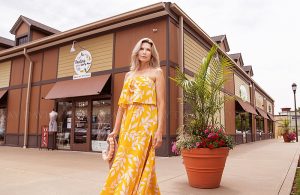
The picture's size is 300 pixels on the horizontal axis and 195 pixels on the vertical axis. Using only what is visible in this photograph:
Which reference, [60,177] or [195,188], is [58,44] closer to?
[60,177]

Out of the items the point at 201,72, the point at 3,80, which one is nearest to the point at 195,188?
the point at 201,72

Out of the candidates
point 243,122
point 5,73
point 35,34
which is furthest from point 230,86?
point 5,73

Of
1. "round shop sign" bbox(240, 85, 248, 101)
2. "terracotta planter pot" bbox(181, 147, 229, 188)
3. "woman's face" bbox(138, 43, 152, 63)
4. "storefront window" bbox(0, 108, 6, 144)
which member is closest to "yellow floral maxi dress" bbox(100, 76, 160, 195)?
"woman's face" bbox(138, 43, 152, 63)

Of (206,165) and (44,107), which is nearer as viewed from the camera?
(206,165)

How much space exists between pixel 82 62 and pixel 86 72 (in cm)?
50

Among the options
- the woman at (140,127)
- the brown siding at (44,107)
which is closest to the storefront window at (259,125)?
the brown siding at (44,107)

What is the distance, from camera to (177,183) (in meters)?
4.27

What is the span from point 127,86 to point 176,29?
6791 millimetres

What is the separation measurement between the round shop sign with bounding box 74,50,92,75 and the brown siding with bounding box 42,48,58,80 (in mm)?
1349

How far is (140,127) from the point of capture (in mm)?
2545

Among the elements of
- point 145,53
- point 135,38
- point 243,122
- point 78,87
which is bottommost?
point 243,122

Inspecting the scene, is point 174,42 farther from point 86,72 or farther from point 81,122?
point 81,122

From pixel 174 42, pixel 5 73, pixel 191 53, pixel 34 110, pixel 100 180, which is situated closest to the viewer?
pixel 100 180

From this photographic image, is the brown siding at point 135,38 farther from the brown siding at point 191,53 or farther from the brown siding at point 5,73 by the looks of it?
the brown siding at point 5,73
